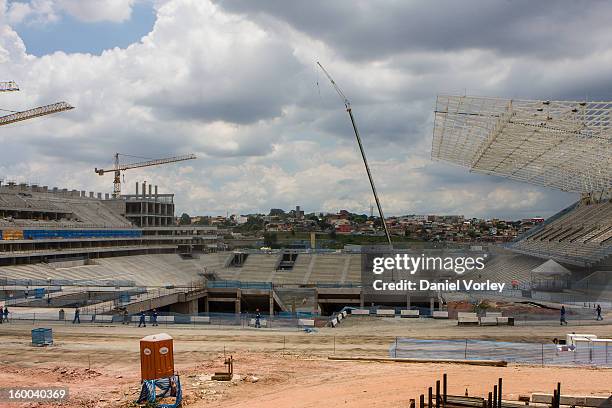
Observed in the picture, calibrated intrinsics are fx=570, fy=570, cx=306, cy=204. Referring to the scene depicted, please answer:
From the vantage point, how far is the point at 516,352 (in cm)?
2686

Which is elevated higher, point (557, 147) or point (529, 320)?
point (557, 147)

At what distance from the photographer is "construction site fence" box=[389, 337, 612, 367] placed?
25422mm

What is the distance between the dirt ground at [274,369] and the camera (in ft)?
67.2

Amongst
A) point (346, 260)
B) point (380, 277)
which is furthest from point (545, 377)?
point (346, 260)

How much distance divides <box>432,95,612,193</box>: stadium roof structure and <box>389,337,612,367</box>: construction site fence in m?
18.5

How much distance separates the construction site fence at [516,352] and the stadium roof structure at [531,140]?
1845 centimetres

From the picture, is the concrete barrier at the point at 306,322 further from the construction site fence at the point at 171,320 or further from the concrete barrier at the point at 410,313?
the concrete barrier at the point at 410,313

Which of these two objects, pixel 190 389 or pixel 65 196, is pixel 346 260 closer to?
pixel 65 196

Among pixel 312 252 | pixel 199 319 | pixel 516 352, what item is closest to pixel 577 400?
pixel 516 352

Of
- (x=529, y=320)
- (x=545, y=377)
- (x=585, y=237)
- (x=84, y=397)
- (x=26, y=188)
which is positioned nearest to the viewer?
(x=84, y=397)

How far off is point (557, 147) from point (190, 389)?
4635 cm

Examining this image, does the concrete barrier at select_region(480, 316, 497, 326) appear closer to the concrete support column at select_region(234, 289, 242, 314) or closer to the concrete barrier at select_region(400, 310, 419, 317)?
the concrete barrier at select_region(400, 310, 419, 317)

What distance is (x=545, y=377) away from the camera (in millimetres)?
22422

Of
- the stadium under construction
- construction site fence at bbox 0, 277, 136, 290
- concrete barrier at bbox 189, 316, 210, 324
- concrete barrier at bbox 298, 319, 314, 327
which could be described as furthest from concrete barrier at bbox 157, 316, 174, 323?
construction site fence at bbox 0, 277, 136, 290
